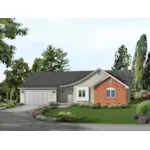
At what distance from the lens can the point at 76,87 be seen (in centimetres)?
1237

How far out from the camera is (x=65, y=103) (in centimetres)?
1220

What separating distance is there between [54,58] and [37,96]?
120 centimetres

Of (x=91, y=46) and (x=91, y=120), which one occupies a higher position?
(x=91, y=46)

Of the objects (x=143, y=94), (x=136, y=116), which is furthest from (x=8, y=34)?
(x=136, y=116)

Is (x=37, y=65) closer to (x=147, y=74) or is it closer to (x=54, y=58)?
(x=54, y=58)

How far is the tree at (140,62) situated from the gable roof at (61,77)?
0.26 metres

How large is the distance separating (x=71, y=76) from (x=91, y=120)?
1.37m

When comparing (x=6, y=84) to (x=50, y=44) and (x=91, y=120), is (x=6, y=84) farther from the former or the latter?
(x=91, y=120)

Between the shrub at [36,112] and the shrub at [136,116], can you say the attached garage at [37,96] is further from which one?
the shrub at [136,116]

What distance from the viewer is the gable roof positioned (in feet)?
39.7

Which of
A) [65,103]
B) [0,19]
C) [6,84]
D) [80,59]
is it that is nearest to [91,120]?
[65,103]

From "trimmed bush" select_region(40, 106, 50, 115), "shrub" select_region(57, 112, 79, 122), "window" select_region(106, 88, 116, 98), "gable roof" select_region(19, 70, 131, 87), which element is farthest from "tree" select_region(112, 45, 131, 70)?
"trimmed bush" select_region(40, 106, 50, 115)

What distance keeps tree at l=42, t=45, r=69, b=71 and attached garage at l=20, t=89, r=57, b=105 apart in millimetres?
700

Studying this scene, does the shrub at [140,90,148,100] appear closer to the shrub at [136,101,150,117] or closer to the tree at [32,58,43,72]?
the shrub at [136,101,150,117]
